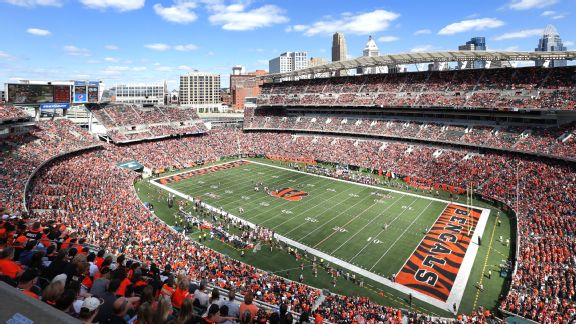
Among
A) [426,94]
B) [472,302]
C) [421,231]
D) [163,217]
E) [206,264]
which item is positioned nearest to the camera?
[472,302]

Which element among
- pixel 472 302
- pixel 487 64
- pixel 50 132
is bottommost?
pixel 472 302

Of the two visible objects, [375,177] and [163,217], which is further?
[375,177]

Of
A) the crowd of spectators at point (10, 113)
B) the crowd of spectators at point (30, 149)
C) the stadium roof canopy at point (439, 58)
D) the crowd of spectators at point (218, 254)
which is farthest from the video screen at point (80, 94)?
the stadium roof canopy at point (439, 58)

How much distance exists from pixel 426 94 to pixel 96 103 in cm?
5243

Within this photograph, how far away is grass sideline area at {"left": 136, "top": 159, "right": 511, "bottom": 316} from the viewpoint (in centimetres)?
2045

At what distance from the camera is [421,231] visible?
28641 millimetres

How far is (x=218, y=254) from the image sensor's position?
76.8 ft

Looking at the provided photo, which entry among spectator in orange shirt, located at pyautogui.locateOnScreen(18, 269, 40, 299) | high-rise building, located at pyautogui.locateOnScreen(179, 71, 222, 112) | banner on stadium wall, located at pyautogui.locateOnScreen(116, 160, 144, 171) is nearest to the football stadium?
spectator in orange shirt, located at pyautogui.locateOnScreen(18, 269, 40, 299)

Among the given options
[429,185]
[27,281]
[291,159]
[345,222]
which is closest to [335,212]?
[345,222]

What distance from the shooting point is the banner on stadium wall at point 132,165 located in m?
45.2

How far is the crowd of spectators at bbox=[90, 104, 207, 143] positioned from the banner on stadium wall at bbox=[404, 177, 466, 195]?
38.4 meters

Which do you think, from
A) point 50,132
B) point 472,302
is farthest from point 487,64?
point 50,132

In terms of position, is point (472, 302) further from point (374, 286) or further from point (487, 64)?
point (487, 64)

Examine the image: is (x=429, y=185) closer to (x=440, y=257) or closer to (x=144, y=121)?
(x=440, y=257)
